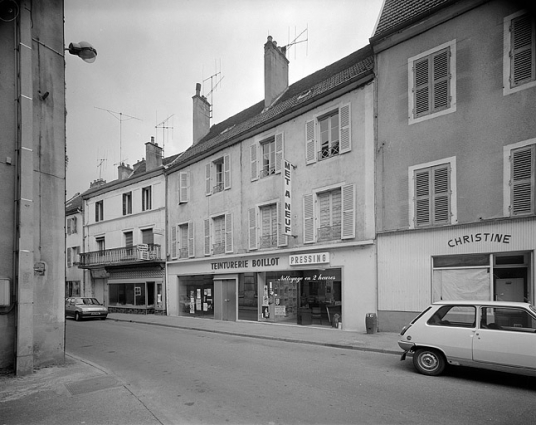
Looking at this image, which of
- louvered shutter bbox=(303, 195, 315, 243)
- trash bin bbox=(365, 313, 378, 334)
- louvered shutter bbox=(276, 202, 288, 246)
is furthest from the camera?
louvered shutter bbox=(276, 202, 288, 246)

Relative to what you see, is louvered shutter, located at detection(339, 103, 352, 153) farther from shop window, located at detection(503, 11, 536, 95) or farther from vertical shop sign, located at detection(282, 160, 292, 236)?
shop window, located at detection(503, 11, 536, 95)

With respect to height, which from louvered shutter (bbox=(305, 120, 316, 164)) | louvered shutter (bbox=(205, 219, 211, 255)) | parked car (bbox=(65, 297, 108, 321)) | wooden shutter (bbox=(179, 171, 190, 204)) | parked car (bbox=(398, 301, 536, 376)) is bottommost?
parked car (bbox=(65, 297, 108, 321))

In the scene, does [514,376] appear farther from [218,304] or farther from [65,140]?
[218,304]

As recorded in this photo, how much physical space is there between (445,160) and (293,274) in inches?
288

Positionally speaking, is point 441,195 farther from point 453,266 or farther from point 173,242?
point 173,242

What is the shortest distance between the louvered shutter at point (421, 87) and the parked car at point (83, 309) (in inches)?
715

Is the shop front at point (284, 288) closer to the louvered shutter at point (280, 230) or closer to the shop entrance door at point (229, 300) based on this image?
Result: the shop entrance door at point (229, 300)

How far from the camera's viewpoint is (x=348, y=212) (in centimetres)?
1362

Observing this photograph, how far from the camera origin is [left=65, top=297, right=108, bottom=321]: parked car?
19.5 metres

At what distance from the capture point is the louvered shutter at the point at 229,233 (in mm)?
18300

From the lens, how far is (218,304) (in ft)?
61.6

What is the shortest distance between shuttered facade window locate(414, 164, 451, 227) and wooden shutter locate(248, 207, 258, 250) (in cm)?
739

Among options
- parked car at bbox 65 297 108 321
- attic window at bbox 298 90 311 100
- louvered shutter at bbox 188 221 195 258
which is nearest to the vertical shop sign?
attic window at bbox 298 90 311 100

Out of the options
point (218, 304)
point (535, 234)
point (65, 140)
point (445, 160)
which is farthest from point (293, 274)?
point (65, 140)
